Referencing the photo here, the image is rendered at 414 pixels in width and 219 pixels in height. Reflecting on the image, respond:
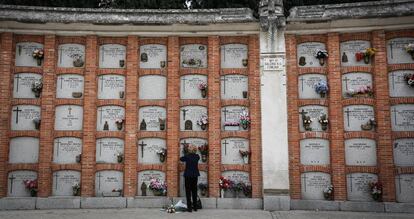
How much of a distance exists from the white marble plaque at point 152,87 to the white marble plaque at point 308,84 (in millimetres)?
3460

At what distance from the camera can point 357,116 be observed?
10188 mm

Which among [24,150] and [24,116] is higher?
[24,116]

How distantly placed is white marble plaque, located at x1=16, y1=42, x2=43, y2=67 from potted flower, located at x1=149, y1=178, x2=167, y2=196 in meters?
4.25

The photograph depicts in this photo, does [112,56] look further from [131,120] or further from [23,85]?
[23,85]

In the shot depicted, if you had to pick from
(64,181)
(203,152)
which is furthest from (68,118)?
(203,152)

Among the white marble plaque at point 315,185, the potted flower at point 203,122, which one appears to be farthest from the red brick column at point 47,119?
the white marble plaque at point 315,185

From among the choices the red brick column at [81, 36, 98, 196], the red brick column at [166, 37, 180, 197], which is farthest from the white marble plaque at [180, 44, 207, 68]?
the red brick column at [81, 36, 98, 196]

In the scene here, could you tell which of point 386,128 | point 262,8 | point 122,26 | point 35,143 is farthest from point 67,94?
point 386,128

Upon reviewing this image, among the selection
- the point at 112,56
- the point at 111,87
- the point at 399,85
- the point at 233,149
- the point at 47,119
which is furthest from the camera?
the point at 112,56

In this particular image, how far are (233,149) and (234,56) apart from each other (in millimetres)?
2409

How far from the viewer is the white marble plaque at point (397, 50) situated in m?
10.2

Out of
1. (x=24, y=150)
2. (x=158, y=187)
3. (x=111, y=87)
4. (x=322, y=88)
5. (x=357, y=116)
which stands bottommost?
(x=158, y=187)

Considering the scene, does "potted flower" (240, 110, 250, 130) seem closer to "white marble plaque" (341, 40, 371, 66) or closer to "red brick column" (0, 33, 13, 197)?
"white marble plaque" (341, 40, 371, 66)

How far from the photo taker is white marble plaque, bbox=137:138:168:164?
10.4m
